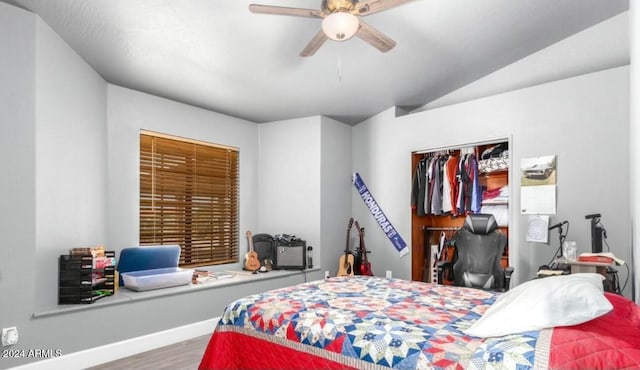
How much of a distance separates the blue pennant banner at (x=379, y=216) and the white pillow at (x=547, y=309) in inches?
129

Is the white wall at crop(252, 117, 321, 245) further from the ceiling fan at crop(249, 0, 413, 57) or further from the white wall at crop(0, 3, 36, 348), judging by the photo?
the white wall at crop(0, 3, 36, 348)

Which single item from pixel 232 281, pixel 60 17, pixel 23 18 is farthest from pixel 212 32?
pixel 232 281

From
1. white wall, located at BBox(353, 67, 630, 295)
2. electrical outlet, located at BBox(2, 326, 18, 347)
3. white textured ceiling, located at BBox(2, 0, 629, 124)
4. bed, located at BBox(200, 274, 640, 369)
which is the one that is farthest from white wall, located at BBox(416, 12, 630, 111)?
electrical outlet, located at BBox(2, 326, 18, 347)

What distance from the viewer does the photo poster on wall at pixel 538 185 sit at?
140 inches

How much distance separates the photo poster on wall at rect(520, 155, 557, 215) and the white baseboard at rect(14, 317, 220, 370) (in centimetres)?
331

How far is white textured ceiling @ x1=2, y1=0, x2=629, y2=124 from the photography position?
8.84 ft

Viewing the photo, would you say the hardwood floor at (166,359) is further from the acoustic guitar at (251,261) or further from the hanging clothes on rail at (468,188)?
the hanging clothes on rail at (468,188)

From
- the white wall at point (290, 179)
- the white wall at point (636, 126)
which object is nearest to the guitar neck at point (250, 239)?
the white wall at point (290, 179)

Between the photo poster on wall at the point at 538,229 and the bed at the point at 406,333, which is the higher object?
the photo poster on wall at the point at 538,229

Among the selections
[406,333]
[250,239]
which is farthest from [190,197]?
[406,333]

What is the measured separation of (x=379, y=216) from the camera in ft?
16.3

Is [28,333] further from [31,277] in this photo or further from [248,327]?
[248,327]

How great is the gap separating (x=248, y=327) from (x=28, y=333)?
169 centimetres

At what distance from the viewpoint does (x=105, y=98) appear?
12.2ft
